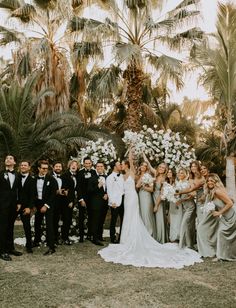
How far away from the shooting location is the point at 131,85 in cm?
1398

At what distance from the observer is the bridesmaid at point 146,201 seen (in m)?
9.39

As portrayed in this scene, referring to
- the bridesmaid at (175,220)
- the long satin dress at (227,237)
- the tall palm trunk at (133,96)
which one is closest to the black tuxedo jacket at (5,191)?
the bridesmaid at (175,220)

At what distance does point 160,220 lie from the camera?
9.50 meters

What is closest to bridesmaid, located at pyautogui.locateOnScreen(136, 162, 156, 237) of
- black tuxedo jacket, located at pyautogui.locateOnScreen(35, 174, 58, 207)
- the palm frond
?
black tuxedo jacket, located at pyautogui.locateOnScreen(35, 174, 58, 207)

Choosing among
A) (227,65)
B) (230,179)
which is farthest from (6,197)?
(227,65)

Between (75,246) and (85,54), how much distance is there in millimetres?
7029

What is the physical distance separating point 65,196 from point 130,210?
5.07 feet

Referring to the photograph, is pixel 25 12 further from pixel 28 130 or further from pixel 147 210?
pixel 147 210

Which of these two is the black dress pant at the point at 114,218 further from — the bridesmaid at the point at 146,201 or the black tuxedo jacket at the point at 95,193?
the bridesmaid at the point at 146,201

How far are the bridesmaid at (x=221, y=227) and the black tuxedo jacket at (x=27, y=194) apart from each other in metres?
3.61

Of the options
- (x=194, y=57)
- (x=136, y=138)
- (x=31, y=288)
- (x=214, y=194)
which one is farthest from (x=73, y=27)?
(x=31, y=288)

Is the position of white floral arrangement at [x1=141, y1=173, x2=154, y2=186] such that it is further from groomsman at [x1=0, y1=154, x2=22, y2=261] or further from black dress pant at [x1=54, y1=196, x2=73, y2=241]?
groomsman at [x1=0, y1=154, x2=22, y2=261]

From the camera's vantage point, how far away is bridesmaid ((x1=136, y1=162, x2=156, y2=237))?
939 cm

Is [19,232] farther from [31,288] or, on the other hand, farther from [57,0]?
[57,0]
